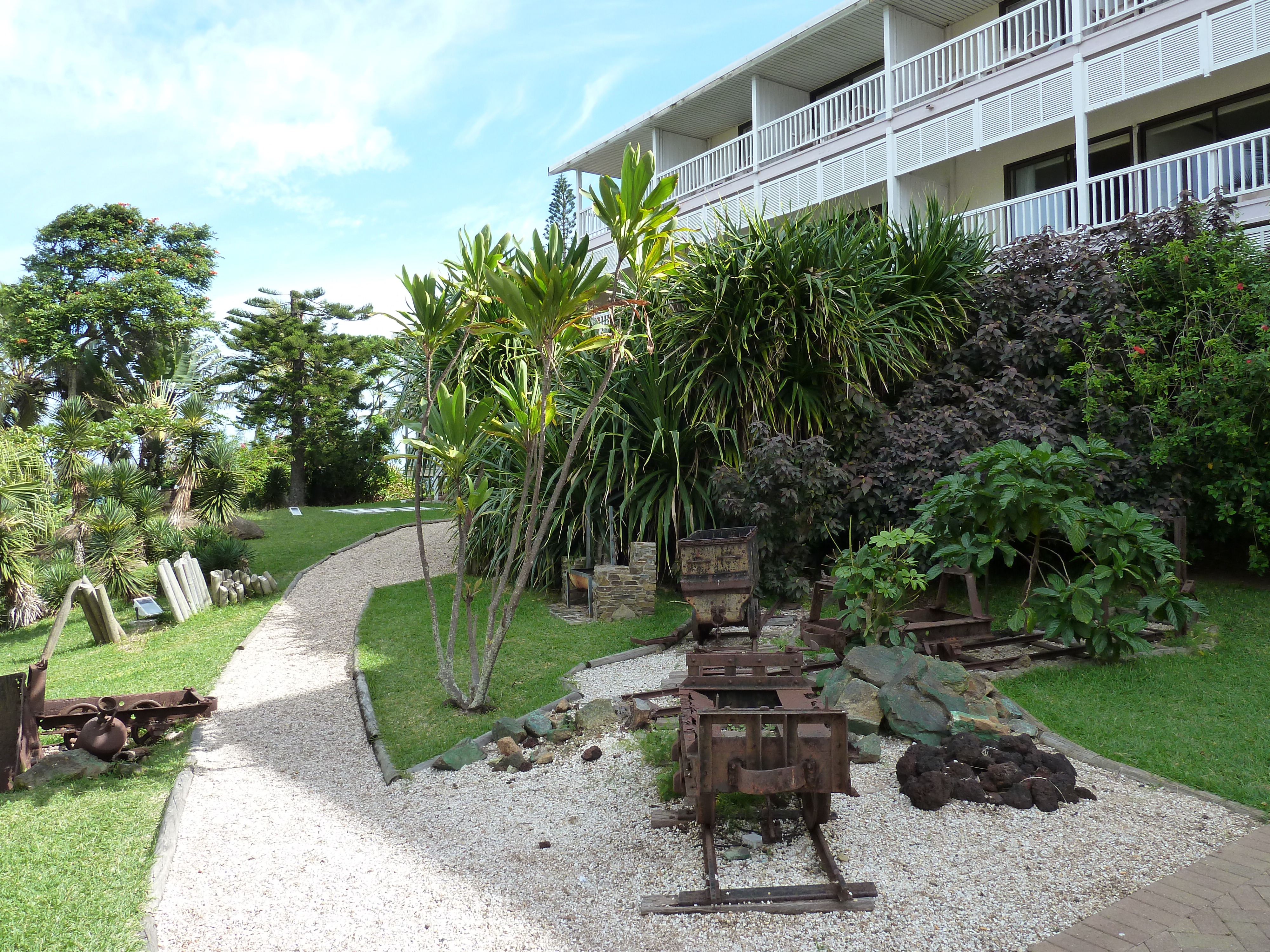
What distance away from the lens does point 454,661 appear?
714 cm

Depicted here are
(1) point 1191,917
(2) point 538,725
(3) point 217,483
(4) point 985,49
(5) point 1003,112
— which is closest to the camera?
(1) point 1191,917

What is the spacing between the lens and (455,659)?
7250 millimetres

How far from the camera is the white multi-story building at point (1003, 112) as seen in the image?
31.0ft

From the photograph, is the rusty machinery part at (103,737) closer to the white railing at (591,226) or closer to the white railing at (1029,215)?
the white railing at (1029,215)

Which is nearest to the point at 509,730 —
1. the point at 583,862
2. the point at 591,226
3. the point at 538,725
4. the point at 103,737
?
the point at 538,725

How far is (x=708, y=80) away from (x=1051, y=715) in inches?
564

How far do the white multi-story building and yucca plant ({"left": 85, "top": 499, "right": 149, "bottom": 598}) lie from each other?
9355 millimetres

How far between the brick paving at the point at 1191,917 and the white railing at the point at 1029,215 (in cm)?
851

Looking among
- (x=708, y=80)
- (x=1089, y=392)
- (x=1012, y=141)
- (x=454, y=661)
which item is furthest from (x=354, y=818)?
(x=708, y=80)

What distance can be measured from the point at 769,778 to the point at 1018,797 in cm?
140

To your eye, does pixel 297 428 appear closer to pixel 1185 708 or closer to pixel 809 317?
pixel 809 317

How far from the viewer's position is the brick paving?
8.81ft

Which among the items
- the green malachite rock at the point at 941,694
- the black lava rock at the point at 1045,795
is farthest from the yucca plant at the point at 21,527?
the black lava rock at the point at 1045,795

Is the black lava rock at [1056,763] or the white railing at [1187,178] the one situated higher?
the white railing at [1187,178]
